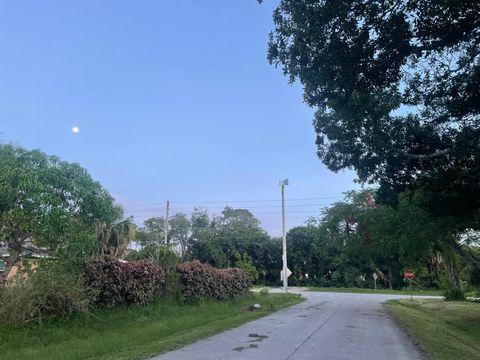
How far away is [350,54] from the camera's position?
388 inches

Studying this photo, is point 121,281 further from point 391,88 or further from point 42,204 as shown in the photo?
point 391,88

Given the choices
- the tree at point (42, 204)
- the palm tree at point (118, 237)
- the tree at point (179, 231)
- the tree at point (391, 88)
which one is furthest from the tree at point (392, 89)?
the tree at point (179, 231)

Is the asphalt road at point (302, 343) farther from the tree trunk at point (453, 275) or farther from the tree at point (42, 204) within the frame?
the tree trunk at point (453, 275)

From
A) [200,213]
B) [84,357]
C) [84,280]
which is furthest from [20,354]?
[200,213]

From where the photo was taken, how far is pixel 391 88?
41.2 ft

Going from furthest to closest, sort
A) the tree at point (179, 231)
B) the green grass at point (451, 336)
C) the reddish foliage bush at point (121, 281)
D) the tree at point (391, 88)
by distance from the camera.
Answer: the tree at point (179, 231) < the reddish foliage bush at point (121, 281) < the green grass at point (451, 336) < the tree at point (391, 88)

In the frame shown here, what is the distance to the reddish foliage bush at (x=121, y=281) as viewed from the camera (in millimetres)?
14912

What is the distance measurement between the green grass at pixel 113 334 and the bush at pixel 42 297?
290 millimetres

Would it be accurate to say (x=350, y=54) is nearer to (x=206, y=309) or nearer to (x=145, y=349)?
(x=145, y=349)

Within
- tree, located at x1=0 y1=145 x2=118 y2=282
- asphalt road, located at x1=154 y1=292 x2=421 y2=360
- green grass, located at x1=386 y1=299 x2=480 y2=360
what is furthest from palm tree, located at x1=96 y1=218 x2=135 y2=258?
green grass, located at x1=386 y1=299 x2=480 y2=360

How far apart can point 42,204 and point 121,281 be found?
4.78 metres

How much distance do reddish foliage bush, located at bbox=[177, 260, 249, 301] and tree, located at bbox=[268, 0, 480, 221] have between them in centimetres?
948

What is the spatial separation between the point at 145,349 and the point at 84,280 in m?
4.37

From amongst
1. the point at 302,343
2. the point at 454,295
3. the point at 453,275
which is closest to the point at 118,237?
the point at 454,295
